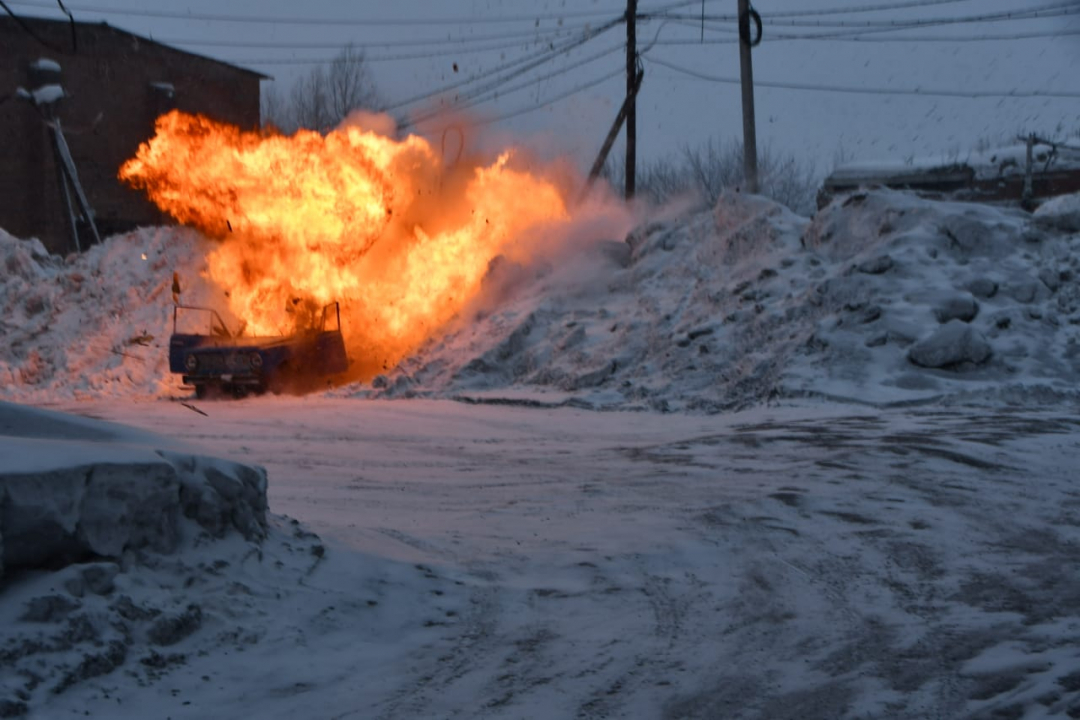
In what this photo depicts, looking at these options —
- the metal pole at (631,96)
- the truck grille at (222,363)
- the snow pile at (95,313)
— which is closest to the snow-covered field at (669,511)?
the truck grille at (222,363)

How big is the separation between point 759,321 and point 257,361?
8.14 m

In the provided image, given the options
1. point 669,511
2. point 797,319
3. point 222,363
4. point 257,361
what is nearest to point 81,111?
point 222,363

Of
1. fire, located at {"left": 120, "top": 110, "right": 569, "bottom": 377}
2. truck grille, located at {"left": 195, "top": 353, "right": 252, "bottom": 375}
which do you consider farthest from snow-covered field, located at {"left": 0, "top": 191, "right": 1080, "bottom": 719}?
fire, located at {"left": 120, "top": 110, "right": 569, "bottom": 377}

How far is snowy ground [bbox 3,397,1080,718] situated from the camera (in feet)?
14.1

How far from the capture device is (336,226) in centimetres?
2180

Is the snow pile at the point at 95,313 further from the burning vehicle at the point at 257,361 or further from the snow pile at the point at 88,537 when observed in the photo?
the snow pile at the point at 88,537

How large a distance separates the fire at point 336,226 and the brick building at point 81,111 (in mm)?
18498

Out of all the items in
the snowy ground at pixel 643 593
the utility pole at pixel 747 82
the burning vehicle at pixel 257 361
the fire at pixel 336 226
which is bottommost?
the snowy ground at pixel 643 593

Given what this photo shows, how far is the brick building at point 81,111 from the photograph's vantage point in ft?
127

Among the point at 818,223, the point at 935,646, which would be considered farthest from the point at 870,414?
the point at 935,646

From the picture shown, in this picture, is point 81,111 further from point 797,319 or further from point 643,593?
point 643,593

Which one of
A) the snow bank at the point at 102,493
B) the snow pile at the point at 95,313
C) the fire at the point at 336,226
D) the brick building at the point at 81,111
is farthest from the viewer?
the brick building at the point at 81,111

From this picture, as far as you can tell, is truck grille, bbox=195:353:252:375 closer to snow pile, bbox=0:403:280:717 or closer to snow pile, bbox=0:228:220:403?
snow pile, bbox=0:228:220:403

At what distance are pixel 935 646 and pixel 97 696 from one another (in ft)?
11.9
